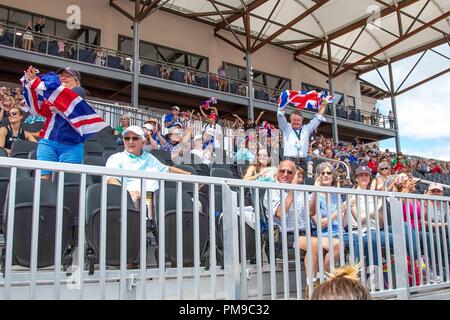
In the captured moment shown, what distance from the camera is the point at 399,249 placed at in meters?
3.64

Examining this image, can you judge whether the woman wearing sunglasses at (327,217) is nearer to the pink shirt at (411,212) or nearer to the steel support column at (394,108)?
the pink shirt at (411,212)

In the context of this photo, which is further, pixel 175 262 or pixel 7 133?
pixel 7 133

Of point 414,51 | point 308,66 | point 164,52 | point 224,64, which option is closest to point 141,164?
point 164,52

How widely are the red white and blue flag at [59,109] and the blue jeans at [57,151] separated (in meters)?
0.05

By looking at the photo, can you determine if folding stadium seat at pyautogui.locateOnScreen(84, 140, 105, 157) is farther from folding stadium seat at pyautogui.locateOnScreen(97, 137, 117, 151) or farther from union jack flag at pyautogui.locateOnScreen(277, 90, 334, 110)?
union jack flag at pyautogui.locateOnScreen(277, 90, 334, 110)

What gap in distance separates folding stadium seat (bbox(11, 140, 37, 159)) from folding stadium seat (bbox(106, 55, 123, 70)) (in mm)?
12043

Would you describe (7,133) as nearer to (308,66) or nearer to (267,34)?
(267,34)

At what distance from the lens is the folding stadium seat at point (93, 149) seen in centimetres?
718

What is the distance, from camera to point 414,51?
26016 millimetres

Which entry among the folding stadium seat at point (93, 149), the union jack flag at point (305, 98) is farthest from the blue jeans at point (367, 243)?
the union jack flag at point (305, 98)

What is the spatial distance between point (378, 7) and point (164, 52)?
10.3 meters

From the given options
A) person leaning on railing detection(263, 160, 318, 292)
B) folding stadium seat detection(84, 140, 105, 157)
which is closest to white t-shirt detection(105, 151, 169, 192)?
person leaning on railing detection(263, 160, 318, 292)

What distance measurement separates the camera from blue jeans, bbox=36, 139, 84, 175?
4293 millimetres

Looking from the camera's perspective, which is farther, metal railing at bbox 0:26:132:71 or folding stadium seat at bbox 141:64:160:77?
folding stadium seat at bbox 141:64:160:77
